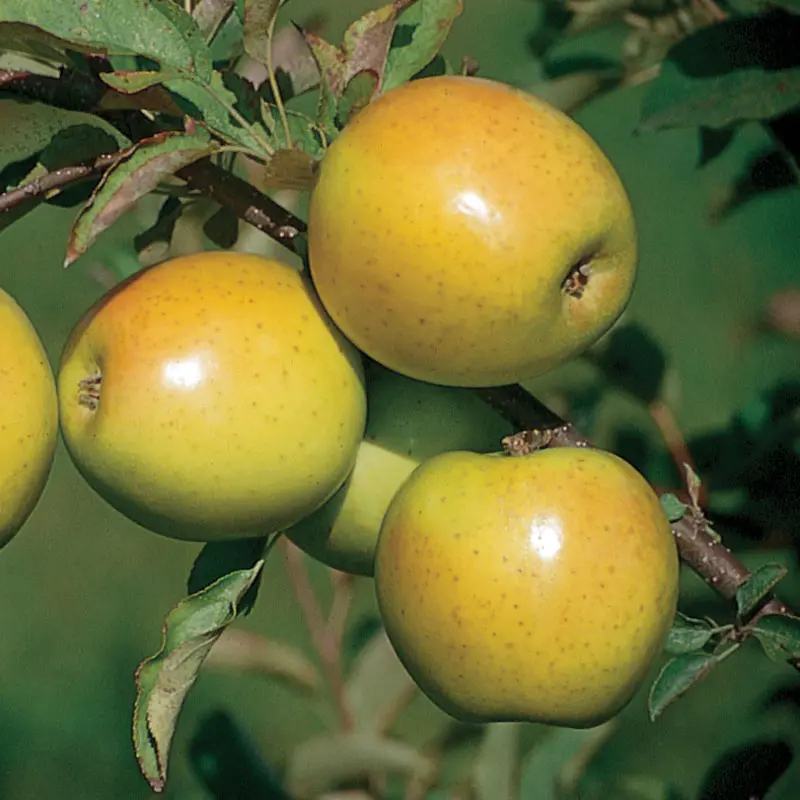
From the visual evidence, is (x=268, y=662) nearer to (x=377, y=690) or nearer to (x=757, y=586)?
(x=377, y=690)

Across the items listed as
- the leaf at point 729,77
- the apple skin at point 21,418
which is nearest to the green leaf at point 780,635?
the leaf at point 729,77

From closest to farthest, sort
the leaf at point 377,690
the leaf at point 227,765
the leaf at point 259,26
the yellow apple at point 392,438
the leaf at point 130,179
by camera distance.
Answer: the leaf at point 130,179, the leaf at point 259,26, the yellow apple at point 392,438, the leaf at point 227,765, the leaf at point 377,690

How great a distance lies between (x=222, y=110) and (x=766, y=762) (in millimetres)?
721

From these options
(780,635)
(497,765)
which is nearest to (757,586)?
(780,635)

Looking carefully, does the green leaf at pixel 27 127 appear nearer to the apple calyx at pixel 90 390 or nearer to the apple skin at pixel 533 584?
the apple calyx at pixel 90 390

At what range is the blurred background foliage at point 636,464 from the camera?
130 centimetres

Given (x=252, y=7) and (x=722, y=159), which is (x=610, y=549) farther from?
(x=722, y=159)

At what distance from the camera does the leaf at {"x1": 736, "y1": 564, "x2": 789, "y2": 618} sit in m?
0.89

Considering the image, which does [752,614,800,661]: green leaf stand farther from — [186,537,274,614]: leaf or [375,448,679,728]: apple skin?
[186,537,274,614]: leaf

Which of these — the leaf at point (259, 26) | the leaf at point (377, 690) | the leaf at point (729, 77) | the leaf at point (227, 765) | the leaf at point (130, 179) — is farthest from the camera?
the leaf at point (377, 690)

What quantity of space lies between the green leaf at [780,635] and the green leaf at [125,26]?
573 mm

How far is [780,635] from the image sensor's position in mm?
913

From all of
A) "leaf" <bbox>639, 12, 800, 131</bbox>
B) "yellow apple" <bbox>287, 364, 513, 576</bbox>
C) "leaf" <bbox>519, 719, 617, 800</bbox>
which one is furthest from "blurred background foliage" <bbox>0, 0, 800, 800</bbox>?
"yellow apple" <bbox>287, 364, 513, 576</bbox>

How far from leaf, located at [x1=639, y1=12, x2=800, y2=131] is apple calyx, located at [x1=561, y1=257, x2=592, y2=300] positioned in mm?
274
